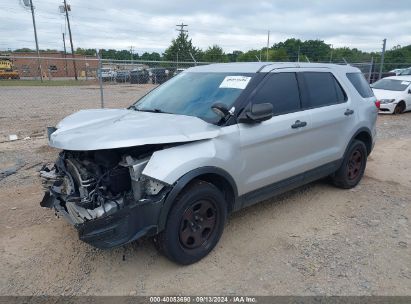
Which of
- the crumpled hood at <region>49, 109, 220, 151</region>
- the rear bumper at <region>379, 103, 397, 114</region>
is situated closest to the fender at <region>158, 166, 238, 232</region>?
the crumpled hood at <region>49, 109, 220, 151</region>

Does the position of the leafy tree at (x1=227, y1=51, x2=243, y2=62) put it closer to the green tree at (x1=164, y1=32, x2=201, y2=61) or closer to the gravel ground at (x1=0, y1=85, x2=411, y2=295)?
the green tree at (x1=164, y1=32, x2=201, y2=61)

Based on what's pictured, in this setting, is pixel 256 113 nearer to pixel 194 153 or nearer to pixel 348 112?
pixel 194 153

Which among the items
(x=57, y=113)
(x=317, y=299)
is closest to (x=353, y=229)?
(x=317, y=299)

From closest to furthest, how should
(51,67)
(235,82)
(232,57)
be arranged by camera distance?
(235,82) < (51,67) < (232,57)

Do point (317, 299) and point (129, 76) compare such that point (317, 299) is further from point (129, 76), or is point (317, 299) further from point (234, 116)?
point (129, 76)

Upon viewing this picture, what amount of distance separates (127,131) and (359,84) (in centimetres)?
387

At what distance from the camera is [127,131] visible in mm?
3014

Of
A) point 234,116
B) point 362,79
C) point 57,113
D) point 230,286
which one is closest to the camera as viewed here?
point 230,286

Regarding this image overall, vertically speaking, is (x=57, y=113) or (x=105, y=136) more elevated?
(x=105, y=136)

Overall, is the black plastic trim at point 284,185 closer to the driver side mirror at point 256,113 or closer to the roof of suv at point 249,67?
the driver side mirror at point 256,113

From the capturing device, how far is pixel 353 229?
13.3 ft

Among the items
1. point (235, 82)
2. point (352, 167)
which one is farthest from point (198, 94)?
point (352, 167)

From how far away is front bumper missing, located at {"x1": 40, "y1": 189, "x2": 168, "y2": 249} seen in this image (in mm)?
2750

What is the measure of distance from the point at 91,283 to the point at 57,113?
10.8 m
